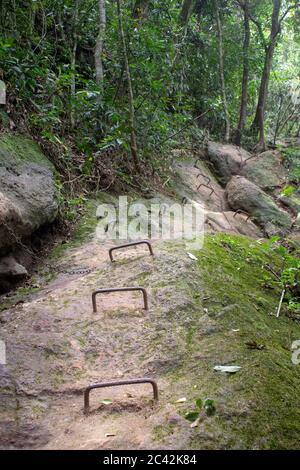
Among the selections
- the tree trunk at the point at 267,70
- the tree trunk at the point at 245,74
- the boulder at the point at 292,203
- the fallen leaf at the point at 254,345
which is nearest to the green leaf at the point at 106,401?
the fallen leaf at the point at 254,345

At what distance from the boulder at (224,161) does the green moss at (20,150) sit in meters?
Result: 7.26

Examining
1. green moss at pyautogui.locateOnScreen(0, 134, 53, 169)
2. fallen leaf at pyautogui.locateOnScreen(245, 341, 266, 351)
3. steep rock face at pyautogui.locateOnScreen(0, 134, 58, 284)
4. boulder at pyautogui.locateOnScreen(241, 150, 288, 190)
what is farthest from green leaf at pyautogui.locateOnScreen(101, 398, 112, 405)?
boulder at pyautogui.locateOnScreen(241, 150, 288, 190)

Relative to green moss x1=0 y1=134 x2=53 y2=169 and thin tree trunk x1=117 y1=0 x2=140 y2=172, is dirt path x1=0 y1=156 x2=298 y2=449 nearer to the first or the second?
green moss x1=0 y1=134 x2=53 y2=169

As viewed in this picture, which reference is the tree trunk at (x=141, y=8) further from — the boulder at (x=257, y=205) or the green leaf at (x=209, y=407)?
the green leaf at (x=209, y=407)

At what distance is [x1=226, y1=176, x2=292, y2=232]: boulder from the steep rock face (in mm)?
5709

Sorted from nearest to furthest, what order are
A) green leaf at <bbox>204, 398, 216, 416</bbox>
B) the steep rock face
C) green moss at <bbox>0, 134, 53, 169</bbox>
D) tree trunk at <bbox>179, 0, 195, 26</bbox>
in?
green leaf at <bbox>204, 398, 216, 416</bbox>
the steep rock face
green moss at <bbox>0, 134, 53, 169</bbox>
tree trunk at <bbox>179, 0, 195, 26</bbox>

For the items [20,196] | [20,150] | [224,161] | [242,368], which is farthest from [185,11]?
[242,368]

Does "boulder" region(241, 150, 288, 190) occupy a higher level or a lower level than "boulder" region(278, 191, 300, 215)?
higher

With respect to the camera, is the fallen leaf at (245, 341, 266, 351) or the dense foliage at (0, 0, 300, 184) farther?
the dense foliage at (0, 0, 300, 184)

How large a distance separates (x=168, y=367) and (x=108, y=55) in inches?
291

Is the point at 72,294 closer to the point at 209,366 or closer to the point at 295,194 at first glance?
the point at 209,366

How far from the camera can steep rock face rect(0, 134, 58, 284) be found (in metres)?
4.71

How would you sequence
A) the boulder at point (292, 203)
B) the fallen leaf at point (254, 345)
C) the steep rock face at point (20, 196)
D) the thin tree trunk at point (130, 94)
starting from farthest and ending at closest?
the boulder at point (292, 203) → the thin tree trunk at point (130, 94) → the steep rock face at point (20, 196) → the fallen leaf at point (254, 345)

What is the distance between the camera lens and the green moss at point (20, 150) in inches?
218
